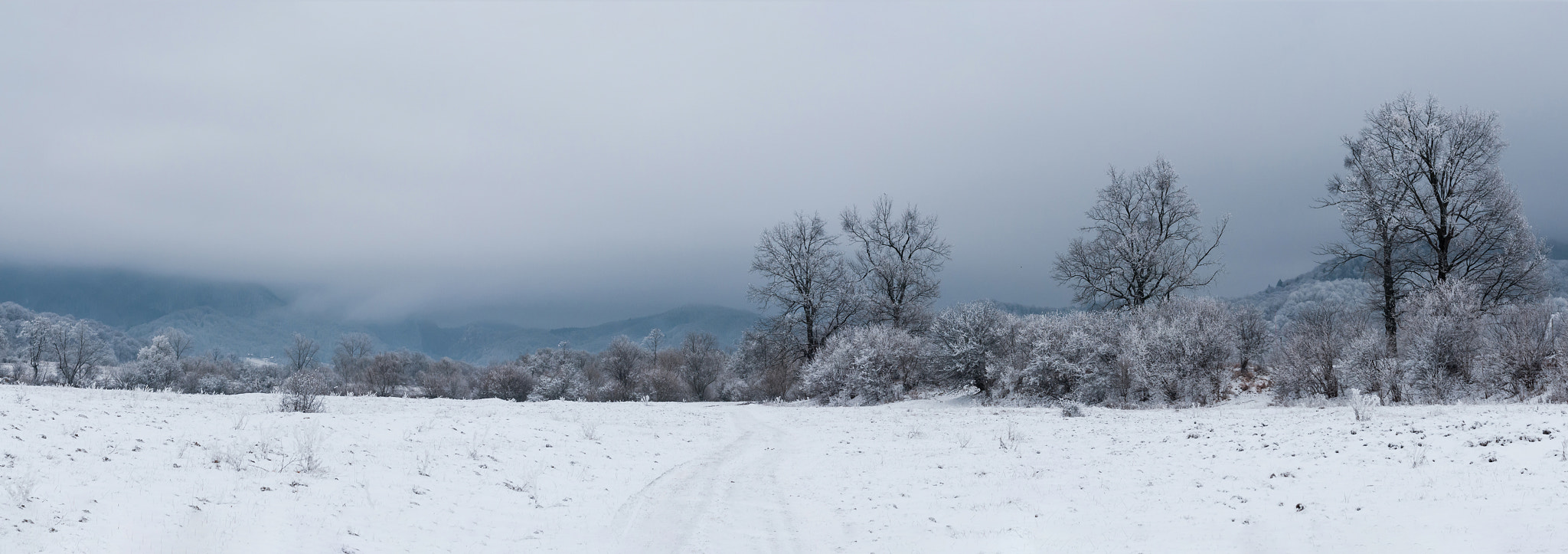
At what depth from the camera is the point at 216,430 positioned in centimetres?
1254

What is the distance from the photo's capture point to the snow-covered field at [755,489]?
7.49 metres

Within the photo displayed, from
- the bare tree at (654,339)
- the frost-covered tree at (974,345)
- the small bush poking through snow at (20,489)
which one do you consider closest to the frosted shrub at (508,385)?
the frost-covered tree at (974,345)

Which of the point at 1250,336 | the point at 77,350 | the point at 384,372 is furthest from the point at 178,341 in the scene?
the point at 1250,336

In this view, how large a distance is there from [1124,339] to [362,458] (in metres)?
30.0

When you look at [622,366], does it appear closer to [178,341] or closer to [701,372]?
[701,372]

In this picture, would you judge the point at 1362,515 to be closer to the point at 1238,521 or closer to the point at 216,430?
the point at 1238,521

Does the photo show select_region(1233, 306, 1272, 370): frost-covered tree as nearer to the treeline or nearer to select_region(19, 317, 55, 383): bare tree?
the treeline

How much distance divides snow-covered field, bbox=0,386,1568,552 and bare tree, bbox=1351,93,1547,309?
19.2 m

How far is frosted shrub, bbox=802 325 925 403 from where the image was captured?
37.8 m

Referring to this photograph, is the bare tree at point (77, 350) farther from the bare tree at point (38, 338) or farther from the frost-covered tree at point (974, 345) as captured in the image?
the frost-covered tree at point (974, 345)

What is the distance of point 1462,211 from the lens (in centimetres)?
2973

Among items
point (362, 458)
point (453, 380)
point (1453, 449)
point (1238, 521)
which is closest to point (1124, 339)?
point (1453, 449)

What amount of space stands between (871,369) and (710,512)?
27914 mm

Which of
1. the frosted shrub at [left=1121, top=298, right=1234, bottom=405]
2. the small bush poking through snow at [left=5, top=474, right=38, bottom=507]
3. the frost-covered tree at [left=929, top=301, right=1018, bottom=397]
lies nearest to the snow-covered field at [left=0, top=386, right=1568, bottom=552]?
the small bush poking through snow at [left=5, top=474, right=38, bottom=507]
